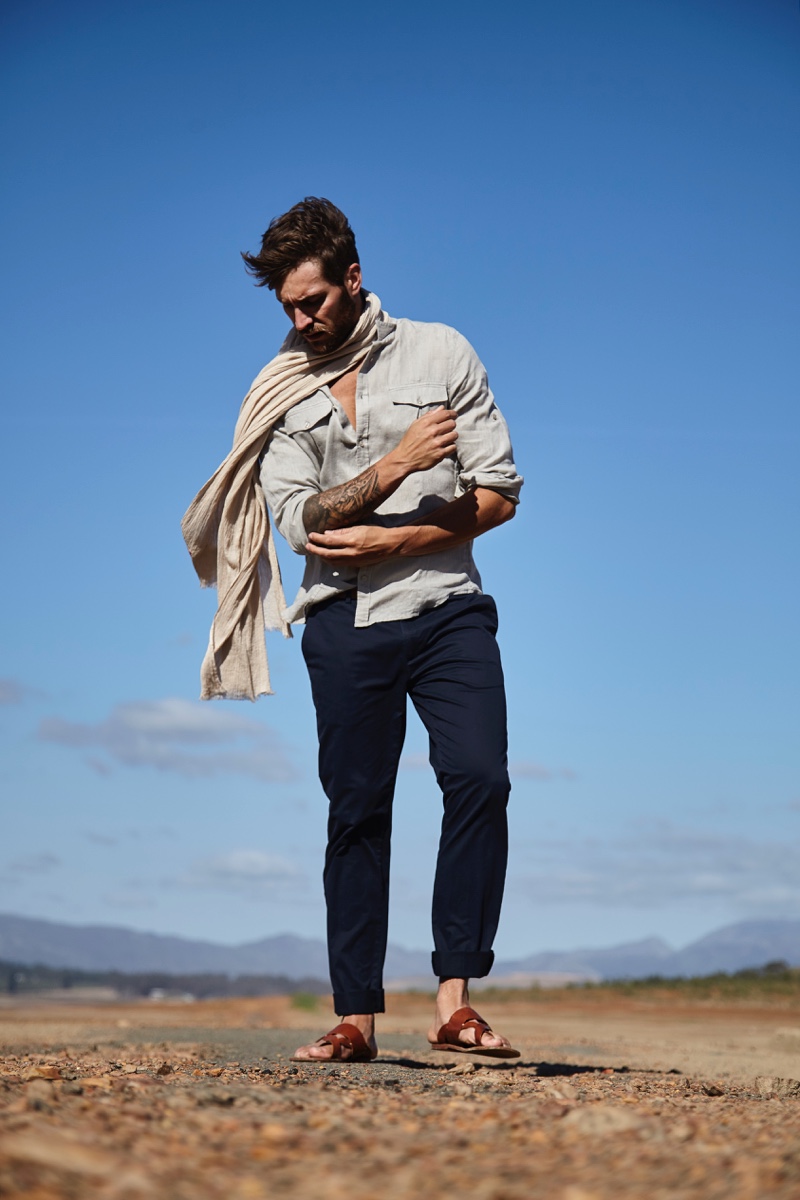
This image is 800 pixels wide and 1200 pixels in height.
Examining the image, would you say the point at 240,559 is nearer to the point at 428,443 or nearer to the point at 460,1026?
the point at 428,443

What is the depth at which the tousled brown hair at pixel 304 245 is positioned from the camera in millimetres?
3961

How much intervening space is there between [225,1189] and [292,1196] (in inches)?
3.9

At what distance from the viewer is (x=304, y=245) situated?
13.0ft

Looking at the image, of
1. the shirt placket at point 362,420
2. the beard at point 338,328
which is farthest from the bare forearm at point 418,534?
the beard at point 338,328

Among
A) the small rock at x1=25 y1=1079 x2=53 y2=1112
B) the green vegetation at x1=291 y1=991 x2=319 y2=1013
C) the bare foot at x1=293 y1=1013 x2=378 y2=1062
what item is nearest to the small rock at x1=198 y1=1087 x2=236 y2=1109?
the small rock at x1=25 y1=1079 x2=53 y2=1112

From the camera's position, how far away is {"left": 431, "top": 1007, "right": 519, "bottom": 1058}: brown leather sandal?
11.2 ft

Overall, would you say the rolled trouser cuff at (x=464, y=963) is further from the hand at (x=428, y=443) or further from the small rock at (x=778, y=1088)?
the hand at (x=428, y=443)

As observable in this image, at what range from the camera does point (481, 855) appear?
3.71m

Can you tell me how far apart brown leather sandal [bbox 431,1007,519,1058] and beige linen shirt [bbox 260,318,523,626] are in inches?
48.4

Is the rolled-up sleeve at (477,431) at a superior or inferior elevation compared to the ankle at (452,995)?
superior

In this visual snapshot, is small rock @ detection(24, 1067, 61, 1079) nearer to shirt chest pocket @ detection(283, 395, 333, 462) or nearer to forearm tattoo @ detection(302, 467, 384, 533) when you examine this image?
forearm tattoo @ detection(302, 467, 384, 533)

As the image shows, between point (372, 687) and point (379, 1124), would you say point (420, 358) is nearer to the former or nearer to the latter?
point (372, 687)

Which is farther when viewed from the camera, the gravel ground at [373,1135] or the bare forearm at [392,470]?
the bare forearm at [392,470]

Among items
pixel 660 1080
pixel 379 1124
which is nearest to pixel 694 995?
pixel 660 1080
